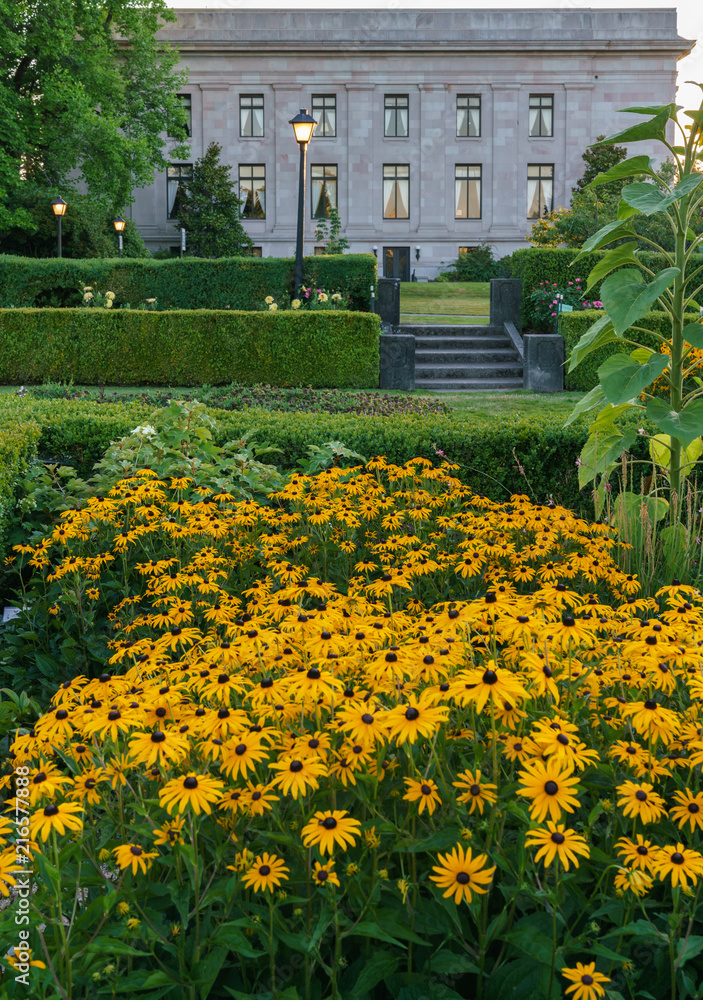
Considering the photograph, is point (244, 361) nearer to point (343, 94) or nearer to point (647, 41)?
point (343, 94)

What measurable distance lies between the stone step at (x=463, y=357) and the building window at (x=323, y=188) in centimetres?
2064

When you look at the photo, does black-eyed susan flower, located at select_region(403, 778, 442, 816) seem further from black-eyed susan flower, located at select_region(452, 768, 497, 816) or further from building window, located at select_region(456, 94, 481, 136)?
building window, located at select_region(456, 94, 481, 136)

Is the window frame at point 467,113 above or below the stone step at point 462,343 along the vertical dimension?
above

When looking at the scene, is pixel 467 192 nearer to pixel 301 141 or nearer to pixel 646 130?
pixel 301 141

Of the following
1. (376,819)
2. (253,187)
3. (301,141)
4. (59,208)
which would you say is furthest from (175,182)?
(376,819)

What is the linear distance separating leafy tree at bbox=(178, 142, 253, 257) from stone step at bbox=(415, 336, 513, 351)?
16.7 meters

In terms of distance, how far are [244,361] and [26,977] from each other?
13046mm

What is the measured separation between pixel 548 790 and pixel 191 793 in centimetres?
71

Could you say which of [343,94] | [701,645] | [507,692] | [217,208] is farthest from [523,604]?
[343,94]

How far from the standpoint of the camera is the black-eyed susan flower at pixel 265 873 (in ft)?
5.46

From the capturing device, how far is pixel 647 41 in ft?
107

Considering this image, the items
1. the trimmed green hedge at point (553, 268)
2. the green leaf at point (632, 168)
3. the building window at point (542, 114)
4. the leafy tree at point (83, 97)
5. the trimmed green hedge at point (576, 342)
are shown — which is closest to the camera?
the green leaf at point (632, 168)

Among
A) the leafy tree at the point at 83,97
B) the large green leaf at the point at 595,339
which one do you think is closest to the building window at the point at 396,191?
the leafy tree at the point at 83,97

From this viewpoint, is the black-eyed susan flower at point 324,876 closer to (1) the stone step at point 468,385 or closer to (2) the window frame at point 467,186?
(1) the stone step at point 468,385
